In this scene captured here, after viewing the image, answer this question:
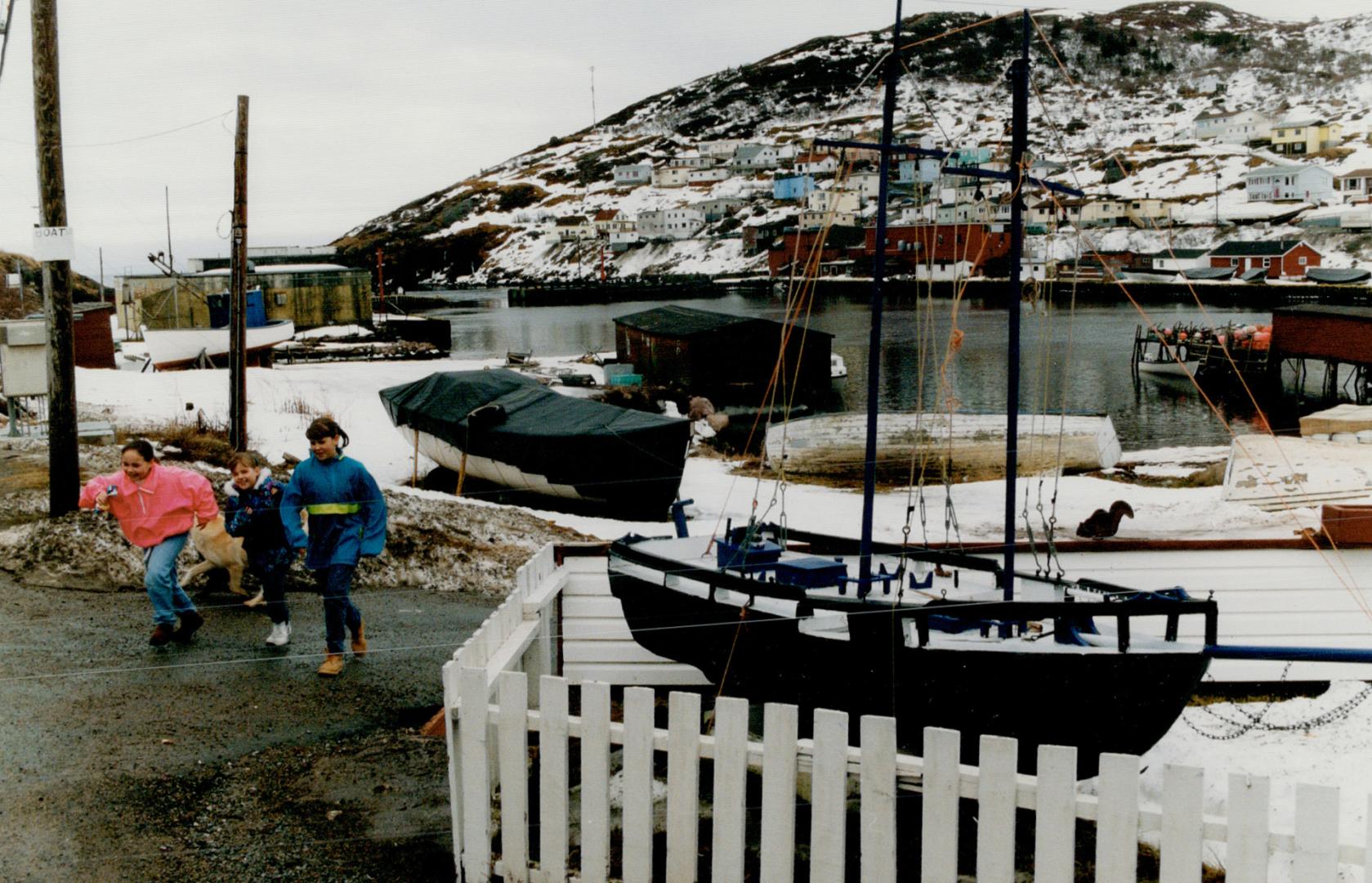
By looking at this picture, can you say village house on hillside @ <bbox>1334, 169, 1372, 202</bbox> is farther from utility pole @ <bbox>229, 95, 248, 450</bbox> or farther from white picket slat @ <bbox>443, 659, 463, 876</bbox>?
white picket slat @ <bbox>443, 659, 463, 876</bbox>

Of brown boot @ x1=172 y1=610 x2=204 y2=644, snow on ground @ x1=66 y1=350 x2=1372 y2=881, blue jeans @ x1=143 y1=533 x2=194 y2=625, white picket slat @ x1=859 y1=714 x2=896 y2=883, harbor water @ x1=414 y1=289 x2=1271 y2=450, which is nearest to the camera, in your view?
white picket slat @ x1=859 y1=714 x2=896 y2=883

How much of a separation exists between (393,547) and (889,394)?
4627 centimetres

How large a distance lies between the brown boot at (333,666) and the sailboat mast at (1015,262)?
465cm

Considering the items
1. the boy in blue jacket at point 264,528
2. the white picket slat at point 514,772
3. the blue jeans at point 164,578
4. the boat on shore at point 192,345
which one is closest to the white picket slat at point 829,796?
the white picket slat at point 514,772

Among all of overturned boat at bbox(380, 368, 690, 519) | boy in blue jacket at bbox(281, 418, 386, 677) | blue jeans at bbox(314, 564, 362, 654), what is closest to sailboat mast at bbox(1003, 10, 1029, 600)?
boy in blue jacket at bbox(281, 418, 386, 677)

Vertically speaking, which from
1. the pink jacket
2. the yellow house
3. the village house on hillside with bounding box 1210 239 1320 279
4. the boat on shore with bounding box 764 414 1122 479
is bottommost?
the boat on shore with bounding box 764 414 1122 479

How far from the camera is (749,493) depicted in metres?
25.9

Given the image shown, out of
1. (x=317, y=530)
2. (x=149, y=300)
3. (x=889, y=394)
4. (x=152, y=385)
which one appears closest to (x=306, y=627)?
(x=317, y=530)

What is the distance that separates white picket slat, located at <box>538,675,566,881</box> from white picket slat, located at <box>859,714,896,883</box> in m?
1.30

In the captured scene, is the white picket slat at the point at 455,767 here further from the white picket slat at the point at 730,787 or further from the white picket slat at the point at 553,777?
the white picket slat at the point at 730,787

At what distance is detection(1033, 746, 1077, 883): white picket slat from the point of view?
4.07 m

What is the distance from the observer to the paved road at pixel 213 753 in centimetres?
533

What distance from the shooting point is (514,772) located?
497cm

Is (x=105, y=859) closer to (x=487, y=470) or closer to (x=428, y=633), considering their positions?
(x=428, y=633)
